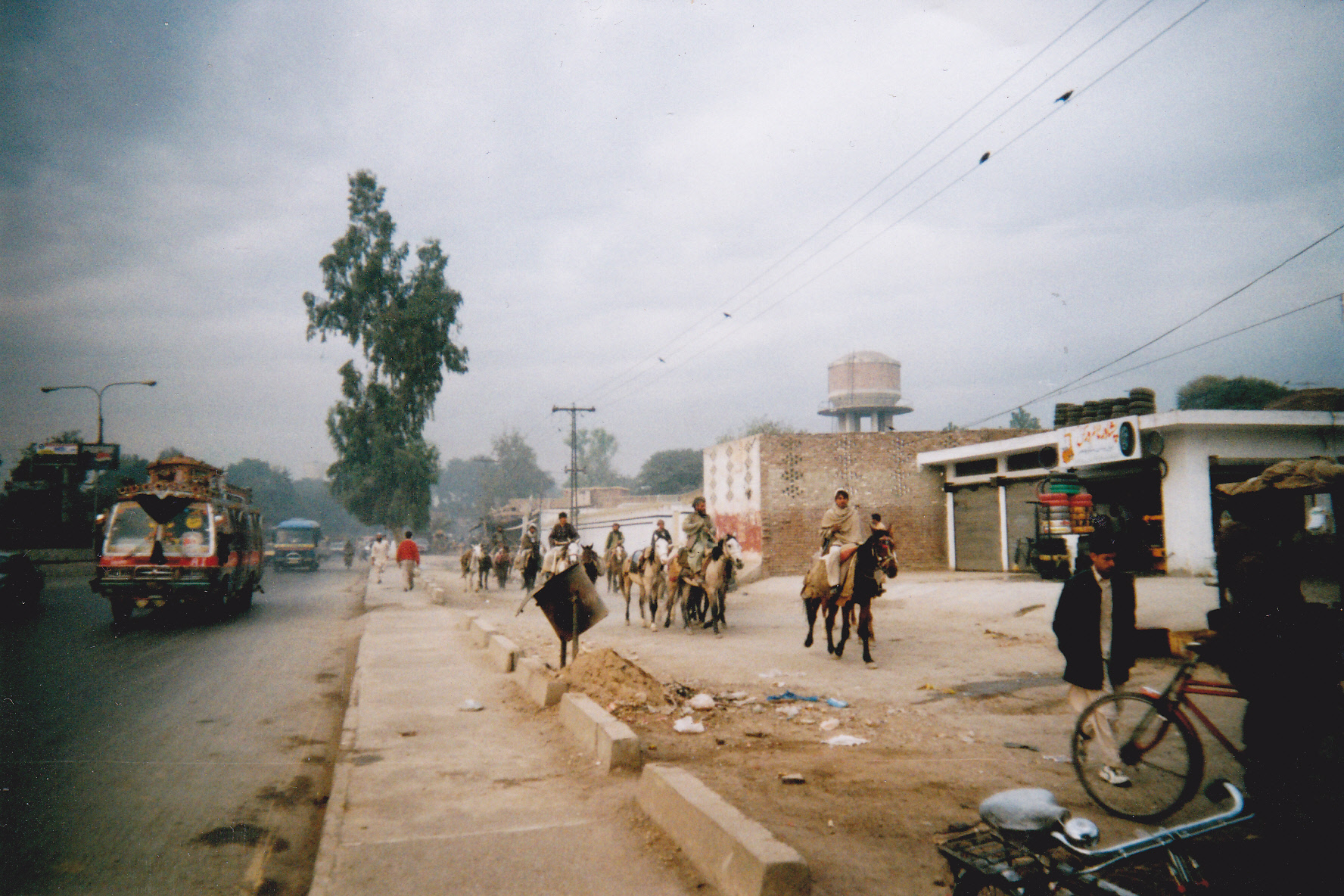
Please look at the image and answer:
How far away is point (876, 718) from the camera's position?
6848 mm

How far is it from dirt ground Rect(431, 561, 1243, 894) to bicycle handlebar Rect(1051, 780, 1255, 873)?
3.58 ft

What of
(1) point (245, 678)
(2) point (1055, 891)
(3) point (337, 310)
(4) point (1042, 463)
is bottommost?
(1) point (245, 678)

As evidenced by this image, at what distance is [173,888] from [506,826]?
1613 millimetres

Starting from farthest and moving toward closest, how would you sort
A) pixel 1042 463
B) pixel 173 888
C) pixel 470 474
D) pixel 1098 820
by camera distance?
pixel 470 474 → pixel 1042 463 → pixel 1098 820 → pixel 173 888

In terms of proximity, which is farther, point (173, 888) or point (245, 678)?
point (245, 678)

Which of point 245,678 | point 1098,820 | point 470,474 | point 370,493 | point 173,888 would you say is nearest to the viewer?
point 173,888

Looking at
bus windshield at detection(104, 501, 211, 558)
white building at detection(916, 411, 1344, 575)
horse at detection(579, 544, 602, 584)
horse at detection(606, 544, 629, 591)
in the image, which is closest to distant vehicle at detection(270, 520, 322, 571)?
horse at detection(606, 544, 629, 591)

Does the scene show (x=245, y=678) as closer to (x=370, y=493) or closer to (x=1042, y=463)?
(x=1042, y=463)

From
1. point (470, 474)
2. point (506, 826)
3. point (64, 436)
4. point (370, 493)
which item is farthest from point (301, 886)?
point (470, 474)

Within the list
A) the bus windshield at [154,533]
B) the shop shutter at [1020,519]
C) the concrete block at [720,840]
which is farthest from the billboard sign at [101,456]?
the shop shutter at [1020,519]

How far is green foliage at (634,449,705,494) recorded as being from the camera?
8050 centimetres

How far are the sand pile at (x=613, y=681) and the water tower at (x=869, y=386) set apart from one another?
47.0 meters

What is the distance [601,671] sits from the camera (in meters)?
7.71

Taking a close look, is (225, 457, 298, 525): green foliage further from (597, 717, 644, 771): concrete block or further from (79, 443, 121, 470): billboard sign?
(597, 717, 644, 771): concrete block
